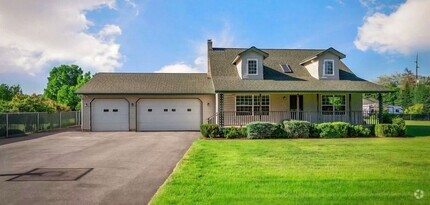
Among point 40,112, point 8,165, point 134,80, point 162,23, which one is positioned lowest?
point 8,165

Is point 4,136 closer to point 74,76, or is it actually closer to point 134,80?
point 134,80

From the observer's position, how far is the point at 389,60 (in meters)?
22.0

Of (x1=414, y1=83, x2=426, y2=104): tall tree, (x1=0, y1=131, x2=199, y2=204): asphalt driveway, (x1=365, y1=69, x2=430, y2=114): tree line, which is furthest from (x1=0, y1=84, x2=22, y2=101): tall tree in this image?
(x1=414, y1=83, x2=426, y2=104): tall tree

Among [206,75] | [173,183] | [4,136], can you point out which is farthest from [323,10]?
[4,136]

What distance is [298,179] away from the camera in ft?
22.9

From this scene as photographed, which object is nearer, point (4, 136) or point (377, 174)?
point (377, 174)

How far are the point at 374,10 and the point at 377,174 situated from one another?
12355 millimetres

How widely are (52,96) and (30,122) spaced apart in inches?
1867

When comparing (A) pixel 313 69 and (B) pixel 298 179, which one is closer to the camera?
(B) pixel 298 179

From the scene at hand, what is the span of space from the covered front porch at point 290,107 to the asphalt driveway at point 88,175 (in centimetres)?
924

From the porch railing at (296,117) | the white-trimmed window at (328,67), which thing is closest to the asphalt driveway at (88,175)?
the porch railing at (296,117)

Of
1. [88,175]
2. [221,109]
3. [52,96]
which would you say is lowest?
[88,175]

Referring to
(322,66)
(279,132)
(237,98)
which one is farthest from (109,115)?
(322,66)

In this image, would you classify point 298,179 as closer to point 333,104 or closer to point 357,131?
point 357,131
